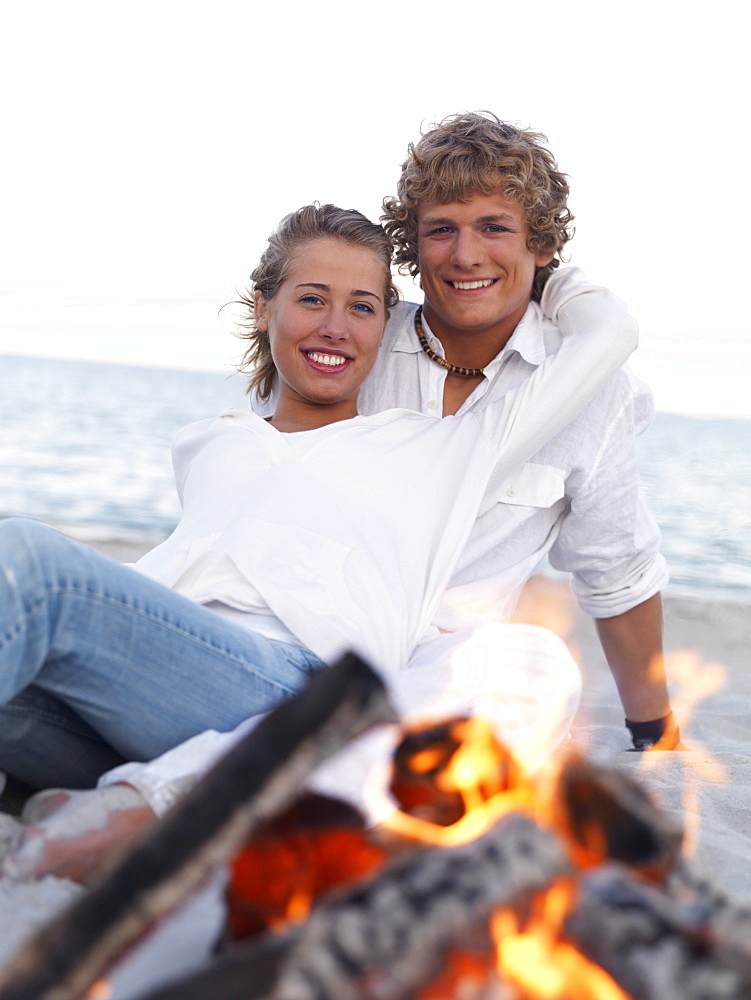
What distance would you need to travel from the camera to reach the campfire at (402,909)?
74 cm

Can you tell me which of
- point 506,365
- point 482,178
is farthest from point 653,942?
point 482,178

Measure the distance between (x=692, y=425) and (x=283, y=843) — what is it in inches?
1500

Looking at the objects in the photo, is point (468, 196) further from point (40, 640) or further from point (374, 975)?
point (374, 975)

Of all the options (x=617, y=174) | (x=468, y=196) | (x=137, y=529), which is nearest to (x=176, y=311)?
(x=617, y=174)

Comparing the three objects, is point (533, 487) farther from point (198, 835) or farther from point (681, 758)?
point (198, 835)

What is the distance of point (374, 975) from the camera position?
2.40 feet

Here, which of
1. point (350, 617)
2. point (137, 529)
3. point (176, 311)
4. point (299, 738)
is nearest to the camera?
point (299, 738)

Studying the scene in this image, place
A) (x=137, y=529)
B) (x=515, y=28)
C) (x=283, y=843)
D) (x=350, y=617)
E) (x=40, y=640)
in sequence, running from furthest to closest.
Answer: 1. (x=515, y=28)
2. (x=137, y=529)
3. (x=350, y=617)
4. (x=40, y=640)
5. (x=283, y=843)

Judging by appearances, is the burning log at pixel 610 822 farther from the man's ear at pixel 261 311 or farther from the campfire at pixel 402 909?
the man's ear at pixel 261 311

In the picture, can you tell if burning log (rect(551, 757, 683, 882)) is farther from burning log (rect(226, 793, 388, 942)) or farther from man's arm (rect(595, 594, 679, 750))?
man's arm (rect(595, 594, 679, 750))

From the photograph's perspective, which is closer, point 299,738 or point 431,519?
point 299,738

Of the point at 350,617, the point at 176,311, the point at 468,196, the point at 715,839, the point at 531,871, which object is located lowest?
the point at 176,311

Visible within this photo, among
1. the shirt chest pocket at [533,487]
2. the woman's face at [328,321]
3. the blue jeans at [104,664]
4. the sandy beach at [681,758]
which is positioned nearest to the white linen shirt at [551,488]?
the shirt chest pocket at [533,487]

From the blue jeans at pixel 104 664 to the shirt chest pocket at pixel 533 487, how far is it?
1.16 m
